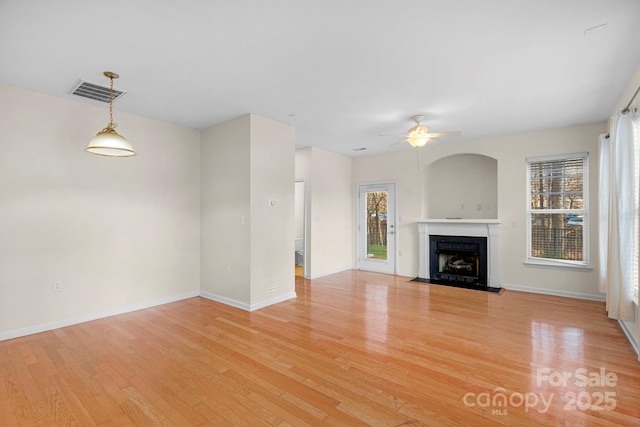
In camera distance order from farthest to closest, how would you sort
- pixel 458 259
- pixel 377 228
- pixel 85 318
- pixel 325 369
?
pixel 377 228 < pixel 458 259 < pixel 85 318 < pixel 325 369

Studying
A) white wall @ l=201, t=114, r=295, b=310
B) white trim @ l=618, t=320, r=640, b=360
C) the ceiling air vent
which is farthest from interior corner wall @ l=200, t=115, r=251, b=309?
white trim @ l=618, t=320, r=640, b=360

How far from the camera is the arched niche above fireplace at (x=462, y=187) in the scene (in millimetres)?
6336

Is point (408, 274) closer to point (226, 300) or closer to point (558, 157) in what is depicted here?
point (558, 157)

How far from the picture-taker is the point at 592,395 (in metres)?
2.34

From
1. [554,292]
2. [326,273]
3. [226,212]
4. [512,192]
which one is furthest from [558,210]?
[226,212]

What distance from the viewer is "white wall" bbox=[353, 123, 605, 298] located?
195 inches

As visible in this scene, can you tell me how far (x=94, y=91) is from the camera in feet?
11.7

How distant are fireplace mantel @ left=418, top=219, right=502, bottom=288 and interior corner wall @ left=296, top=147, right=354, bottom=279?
1.75 m

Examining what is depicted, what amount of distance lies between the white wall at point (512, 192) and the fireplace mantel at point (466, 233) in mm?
128

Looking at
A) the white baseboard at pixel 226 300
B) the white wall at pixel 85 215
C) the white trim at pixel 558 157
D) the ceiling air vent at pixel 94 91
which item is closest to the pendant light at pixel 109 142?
the ceiling air vent at pixel 94 91

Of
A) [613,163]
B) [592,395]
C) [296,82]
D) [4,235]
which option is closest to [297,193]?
[296,82]

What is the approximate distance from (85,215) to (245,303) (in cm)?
234

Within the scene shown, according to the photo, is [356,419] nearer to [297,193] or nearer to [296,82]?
[296,82]

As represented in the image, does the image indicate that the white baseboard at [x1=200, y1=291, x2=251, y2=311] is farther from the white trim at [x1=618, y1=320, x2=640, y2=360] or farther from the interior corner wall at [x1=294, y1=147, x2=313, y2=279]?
the white trim at [x1=618, y1=320, x2=640, y2=360]
